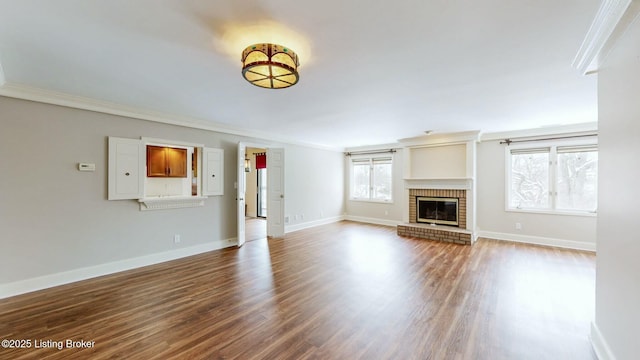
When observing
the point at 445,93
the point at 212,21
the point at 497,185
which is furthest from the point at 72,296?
the point at 497,185

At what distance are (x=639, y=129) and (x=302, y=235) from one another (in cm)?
531

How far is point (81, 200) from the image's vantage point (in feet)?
10.9

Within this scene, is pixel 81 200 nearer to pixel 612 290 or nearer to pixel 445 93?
pixel 445 93

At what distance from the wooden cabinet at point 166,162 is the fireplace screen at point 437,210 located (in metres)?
5.72

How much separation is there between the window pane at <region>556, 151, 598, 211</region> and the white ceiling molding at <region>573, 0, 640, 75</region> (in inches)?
151

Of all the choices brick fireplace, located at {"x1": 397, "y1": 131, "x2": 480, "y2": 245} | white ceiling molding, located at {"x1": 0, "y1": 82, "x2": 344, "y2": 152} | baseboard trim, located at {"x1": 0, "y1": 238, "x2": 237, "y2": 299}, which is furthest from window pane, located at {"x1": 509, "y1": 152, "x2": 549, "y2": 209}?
baseboard trim, located at {"x1": 0, "y1": 238, "x2": 237, "y2": 299}

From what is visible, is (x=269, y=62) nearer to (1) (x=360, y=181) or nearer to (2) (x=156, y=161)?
(2) (x=156, y=161)

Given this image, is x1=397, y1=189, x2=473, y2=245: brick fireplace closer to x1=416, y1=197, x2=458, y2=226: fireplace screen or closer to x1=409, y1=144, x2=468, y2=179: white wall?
x1=416, y1=197, x2=458, y2=226: fireplace screen

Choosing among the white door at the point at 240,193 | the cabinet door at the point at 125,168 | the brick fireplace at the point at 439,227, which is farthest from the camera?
the brick fireplace at the point at 439,227

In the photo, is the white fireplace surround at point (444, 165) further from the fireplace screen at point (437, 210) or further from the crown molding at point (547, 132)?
the crown molding at point (547, 132)

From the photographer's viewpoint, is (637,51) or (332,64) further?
(332,64)

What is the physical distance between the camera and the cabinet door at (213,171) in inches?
180

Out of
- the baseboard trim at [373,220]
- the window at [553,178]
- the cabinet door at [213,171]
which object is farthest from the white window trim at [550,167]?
the cabinet door at [213,171]

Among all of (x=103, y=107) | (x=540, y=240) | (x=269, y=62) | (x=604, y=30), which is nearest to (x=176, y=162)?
(x=103, y=107)
